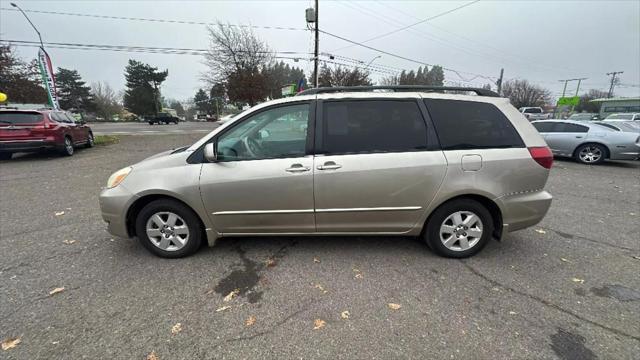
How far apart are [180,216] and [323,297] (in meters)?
→ 1.78

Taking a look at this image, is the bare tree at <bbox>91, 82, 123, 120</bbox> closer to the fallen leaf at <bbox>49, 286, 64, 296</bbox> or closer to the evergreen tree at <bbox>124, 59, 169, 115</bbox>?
the evergreen tree at <bbox>124, 59, 169, 115</bbox>

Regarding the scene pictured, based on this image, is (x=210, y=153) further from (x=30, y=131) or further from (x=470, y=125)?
(x=30, y=131)

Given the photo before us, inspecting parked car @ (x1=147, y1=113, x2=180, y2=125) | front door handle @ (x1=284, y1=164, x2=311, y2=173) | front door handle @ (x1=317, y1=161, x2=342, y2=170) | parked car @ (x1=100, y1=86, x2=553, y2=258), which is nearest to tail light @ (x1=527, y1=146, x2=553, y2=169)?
parked car @ (x1=100, y1=86, x2=553, y2=258)

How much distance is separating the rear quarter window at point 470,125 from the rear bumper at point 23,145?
1125 cm

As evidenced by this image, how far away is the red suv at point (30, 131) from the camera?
8.29m

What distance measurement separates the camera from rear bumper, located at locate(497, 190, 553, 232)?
9.98ft

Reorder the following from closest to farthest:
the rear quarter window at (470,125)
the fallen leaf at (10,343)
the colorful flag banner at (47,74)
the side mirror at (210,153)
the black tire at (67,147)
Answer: the fallen leaf at (10,343), the side mirror at (210,153), the rear quarter window at (470,125), the black tire at (67,147), the colorful flag banner at (47,74)

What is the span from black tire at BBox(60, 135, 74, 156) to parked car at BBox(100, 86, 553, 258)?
29.7ft

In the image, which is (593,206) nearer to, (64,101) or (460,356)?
(460,356)

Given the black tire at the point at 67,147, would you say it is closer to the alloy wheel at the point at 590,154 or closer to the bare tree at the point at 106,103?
the alloy wheel at the point at 590,154

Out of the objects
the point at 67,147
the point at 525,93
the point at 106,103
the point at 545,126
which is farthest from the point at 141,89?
the point at 525,93

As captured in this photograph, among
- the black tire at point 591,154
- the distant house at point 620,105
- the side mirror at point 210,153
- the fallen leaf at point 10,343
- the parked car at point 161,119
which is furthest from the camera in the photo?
the parked car at point 161,119

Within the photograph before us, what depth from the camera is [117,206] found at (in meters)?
3.07

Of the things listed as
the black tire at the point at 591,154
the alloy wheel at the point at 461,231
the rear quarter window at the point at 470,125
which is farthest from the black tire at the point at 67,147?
the black tire at the point at 591,154
